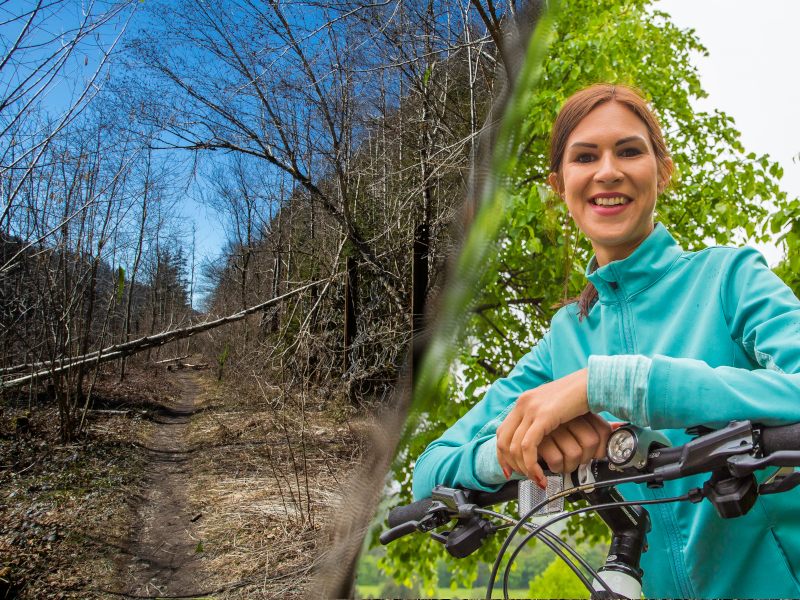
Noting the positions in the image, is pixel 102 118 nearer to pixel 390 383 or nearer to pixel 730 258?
pixel 390 383

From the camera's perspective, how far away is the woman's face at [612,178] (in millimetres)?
264

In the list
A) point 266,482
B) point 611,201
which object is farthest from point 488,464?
point 266,482

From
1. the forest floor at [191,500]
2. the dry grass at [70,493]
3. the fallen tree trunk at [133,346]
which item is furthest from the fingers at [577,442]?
the dry grass at [70,493]

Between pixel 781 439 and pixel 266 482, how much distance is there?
1.82 metres

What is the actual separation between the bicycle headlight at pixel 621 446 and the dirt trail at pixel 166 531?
5.34 feet

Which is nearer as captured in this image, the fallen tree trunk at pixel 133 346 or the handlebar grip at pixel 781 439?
the handlebar grip at pixel 781 439

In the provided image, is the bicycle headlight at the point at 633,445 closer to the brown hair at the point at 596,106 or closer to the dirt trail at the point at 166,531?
the brown hair at the point at 596,106

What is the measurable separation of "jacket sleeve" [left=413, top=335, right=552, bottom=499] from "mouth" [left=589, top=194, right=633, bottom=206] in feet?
0.24

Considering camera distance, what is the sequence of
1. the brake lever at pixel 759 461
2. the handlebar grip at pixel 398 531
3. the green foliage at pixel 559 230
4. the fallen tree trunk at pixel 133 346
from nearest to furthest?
1. the brake lever at pixel 759 461
2. the handlebar grip at pixel 398 531
3. the green foliage at pixel 559 230
4. the fallen tree trunk at pixel 133 346

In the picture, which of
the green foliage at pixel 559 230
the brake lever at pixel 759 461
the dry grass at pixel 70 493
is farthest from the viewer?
the dry grass at pixel 70 493

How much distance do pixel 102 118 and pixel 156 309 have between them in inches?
33.9

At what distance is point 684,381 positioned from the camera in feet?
0.62

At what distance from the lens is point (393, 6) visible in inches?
41.4

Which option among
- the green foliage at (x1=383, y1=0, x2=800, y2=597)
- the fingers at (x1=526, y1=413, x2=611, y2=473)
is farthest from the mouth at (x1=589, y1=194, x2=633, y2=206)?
the green foliage at (x1=383, y1=0, x2=800, y2=597)
